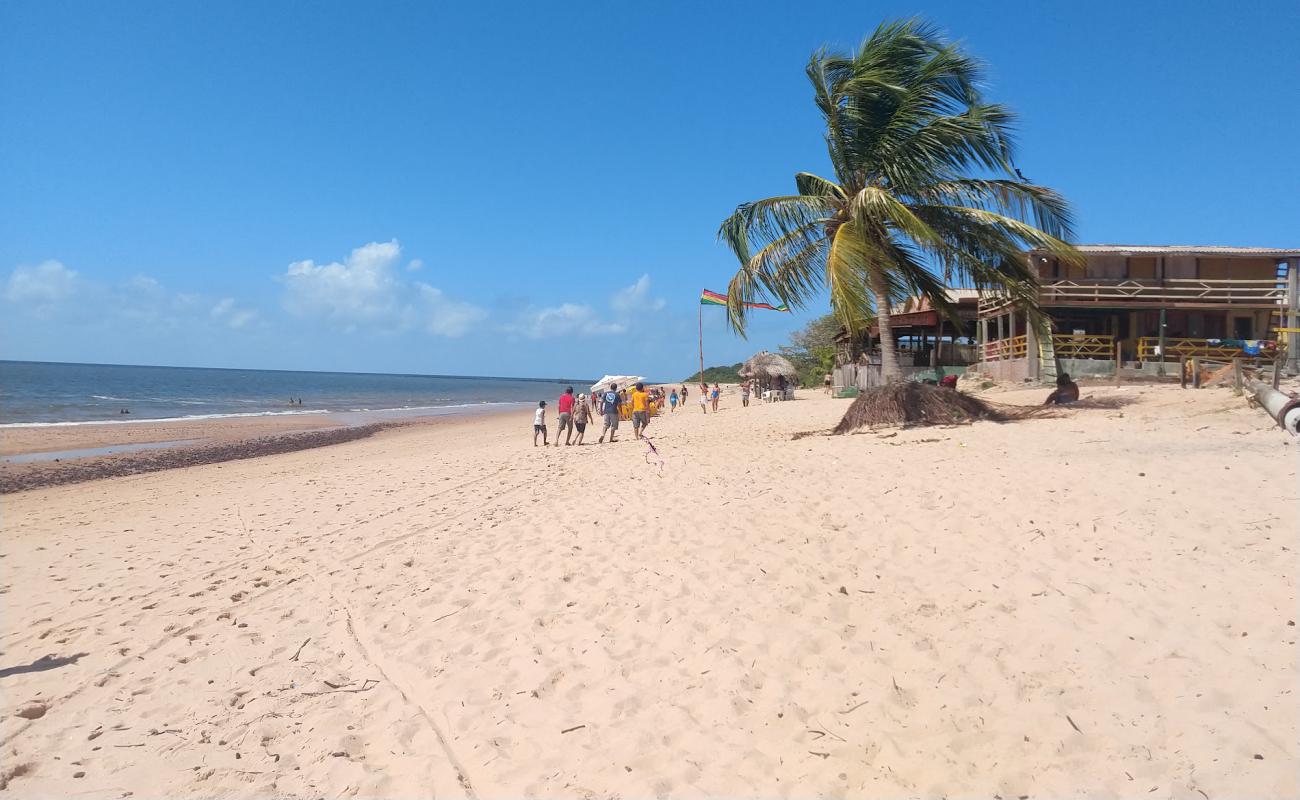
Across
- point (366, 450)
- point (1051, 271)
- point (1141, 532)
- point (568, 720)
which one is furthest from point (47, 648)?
point (1051, 271)

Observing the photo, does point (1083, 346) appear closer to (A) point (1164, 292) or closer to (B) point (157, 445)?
(A) point (1164, 292)

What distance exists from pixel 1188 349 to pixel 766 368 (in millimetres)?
15236

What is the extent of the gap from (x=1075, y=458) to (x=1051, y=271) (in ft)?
53.7

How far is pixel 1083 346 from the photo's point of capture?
1883 centimetres

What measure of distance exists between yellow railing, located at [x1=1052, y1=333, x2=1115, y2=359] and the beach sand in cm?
1239

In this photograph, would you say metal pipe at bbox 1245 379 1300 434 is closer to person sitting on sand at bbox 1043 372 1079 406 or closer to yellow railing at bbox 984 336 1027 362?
person sitting on sand at bbox 1043 372 1079 406

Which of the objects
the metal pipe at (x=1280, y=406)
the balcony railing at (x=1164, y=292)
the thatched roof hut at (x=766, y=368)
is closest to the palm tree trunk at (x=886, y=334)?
the metal pipe at (x=1280, y=406)

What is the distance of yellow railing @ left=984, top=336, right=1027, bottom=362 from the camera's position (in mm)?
19453

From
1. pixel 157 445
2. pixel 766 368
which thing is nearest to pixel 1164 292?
pixel 766 368

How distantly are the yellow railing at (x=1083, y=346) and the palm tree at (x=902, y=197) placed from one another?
9.11 meters

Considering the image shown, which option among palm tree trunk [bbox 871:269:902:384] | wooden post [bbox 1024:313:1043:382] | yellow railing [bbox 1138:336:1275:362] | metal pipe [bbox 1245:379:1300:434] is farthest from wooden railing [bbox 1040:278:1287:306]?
palm tree trunk [bbox 871:269:902:384]

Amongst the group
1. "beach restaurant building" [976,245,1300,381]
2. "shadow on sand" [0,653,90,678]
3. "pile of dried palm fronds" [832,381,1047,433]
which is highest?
"beach restaurant building" [976,245,1300,381]

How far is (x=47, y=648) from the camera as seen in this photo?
466 cm

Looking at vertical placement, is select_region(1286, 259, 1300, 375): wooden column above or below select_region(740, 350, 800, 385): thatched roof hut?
above
